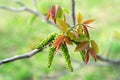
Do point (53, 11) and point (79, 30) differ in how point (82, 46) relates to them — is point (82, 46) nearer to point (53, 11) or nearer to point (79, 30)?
point (79, 30)

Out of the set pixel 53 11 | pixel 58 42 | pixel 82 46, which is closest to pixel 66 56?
pixel 58 42

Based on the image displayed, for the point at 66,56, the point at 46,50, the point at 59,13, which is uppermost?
the point at 59,13

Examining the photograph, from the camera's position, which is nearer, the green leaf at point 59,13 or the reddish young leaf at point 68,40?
the reddish young leaf at point 68,40

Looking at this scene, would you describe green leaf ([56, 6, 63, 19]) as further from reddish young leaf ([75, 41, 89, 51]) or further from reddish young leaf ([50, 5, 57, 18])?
reddish young leaf ([75, 41, 89, 51])

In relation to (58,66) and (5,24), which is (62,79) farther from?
(5,24)

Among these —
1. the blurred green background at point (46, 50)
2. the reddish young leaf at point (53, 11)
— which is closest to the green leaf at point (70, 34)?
the reddish young leaf at point (53, 11)

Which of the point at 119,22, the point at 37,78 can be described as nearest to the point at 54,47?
the point at 37,78

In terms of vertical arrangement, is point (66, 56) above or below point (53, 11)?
below

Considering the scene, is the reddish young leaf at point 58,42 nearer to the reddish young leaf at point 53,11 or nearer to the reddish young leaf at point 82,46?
the reddish young leaf at point 82,46

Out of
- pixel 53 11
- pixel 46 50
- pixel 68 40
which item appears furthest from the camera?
pixel 46 50
